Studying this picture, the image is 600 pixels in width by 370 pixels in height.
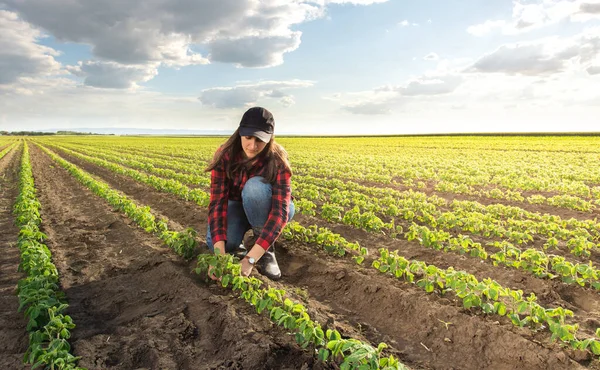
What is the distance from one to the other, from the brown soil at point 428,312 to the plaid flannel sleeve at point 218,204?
3.11 feet

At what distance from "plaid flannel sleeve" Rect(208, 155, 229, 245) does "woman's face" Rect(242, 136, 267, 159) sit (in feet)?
1.13

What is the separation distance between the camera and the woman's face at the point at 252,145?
4341mm

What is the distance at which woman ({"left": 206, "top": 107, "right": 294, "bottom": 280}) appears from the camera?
14.4 ft

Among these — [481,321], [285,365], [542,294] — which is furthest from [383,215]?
[285,365]

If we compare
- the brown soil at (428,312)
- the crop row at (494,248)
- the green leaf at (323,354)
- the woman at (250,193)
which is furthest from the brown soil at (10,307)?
the crop row at (494,248)

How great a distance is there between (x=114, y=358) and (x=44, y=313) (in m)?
0.96

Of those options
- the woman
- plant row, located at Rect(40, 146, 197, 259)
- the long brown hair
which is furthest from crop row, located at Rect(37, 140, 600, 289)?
the long brown hair

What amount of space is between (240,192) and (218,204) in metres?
0.39

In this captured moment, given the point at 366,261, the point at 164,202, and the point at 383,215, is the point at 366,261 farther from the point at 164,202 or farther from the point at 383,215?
the point at 164,202

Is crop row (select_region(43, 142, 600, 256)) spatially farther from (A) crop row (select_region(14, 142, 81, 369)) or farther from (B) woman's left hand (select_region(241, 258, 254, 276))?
(A) crop row (select_region(14, 142, 81, 369))

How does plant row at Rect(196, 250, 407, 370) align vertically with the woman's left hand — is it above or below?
below

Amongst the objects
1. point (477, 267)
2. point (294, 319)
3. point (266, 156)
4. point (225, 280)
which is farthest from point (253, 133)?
point (477, 267)

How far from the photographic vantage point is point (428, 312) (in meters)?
4.12

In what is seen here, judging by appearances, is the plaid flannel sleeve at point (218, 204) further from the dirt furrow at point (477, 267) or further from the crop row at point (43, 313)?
the dirt furrow at point (477, 267)
